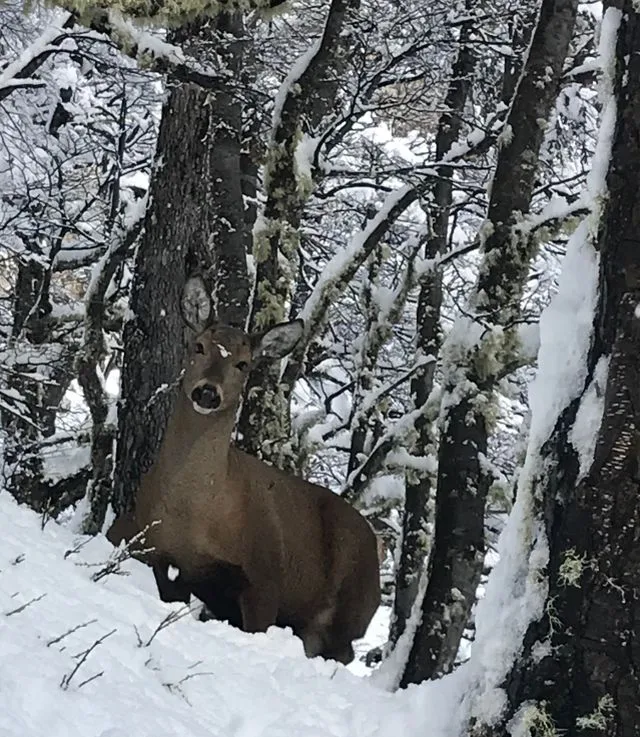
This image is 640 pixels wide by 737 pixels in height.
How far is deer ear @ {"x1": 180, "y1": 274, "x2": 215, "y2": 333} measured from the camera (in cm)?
767

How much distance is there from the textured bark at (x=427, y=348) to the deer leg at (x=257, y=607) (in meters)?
3.67

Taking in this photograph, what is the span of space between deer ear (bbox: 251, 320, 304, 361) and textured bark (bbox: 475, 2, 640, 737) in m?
4.19

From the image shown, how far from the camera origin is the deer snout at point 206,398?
278 inches

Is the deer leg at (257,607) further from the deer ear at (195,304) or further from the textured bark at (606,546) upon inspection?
the textured bark at (606,546)

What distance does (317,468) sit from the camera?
16078mm

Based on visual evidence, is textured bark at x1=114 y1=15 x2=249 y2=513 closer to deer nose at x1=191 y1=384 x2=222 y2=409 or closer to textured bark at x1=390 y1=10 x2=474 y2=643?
deer nose at x1=191 y1=384 x2=222 y2=409

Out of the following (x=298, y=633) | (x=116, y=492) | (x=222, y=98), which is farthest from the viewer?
(x=222, y=98)

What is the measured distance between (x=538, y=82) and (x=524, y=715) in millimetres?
5649

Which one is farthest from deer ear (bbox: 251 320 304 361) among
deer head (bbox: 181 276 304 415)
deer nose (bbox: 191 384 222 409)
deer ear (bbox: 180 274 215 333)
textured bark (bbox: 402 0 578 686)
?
textured bark (bbox: 402 0 578 686)

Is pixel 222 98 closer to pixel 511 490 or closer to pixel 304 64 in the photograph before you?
pixel 304 64

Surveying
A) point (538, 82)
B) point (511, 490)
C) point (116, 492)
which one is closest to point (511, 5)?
point (538, 82)

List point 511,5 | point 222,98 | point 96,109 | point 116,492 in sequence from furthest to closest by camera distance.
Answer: point 96,109
point 511,5
point 222,98
point 116,492

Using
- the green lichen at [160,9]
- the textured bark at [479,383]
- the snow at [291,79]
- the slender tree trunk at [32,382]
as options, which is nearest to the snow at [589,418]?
the textured bark at [479,383]

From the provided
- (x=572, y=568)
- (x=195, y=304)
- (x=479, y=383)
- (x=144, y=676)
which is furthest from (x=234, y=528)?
(x=572, y=568)
